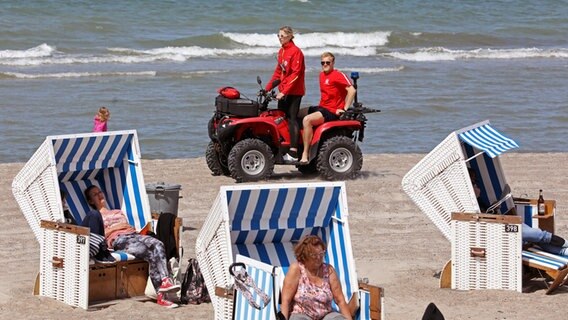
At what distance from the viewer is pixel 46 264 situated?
899cm

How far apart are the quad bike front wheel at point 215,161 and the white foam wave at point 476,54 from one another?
1693 centimetres

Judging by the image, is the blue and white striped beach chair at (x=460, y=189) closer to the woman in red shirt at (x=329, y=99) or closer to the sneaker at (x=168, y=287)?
the sneaker at (x=168, y=287)

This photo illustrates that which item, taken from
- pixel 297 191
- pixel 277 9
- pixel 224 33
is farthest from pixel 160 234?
pixel 277 9

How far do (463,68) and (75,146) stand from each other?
1968 cm

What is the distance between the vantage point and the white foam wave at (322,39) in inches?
1334

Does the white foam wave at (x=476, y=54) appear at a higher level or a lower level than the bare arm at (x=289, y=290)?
lower

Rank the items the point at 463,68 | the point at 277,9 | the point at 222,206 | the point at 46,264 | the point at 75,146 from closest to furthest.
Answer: the point at 222,206
the point at 46,264
the point at 75,146
the point at 463,68
the point at 277,9

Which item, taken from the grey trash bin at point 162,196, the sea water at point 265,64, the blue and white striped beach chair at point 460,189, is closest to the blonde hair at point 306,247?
the blue and white striped beach chair at point 460,189

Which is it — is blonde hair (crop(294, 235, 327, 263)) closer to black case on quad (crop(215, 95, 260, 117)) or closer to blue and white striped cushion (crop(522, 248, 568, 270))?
blue and white striped cushion (crop(522, 248, 568, 270))

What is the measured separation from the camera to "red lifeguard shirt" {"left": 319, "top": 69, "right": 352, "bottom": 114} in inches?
536

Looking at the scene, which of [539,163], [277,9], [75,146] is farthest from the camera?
[277,9]

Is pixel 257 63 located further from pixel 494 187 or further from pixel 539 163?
pixel 494 187

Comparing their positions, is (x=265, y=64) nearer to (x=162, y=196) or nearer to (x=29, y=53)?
(x=29, y=53)

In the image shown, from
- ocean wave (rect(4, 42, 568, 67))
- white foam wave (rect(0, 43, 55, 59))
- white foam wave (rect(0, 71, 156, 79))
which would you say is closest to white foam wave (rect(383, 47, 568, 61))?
ocean wave (rect(4, 42, 568, 67))
